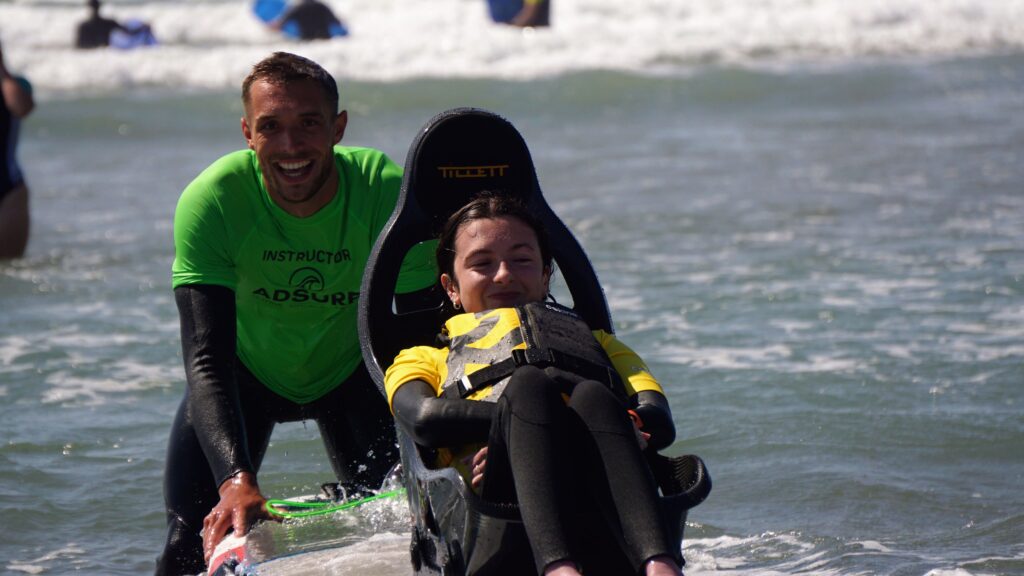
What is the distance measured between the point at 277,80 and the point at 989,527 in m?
2.75

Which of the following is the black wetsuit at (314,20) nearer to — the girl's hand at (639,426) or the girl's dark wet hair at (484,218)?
the girl's dark wet hair at (484,218)

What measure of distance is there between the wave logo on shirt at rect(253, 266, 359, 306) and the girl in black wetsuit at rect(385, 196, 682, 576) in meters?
0.71

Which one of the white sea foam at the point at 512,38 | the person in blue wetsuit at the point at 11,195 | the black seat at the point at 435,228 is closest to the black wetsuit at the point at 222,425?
the black seat at the point at 435,228

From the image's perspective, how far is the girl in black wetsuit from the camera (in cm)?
303

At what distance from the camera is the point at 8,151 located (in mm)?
9078

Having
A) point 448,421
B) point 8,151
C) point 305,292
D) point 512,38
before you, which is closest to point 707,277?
point 8,151

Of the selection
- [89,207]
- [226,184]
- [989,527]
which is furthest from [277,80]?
[89,207]

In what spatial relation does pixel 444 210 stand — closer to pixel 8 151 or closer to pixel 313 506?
pixel 313 506

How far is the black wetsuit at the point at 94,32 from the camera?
20078mm

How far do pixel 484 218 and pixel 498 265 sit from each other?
0.13 meters

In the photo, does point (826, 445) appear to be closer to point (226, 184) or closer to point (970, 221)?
point (226, 184)

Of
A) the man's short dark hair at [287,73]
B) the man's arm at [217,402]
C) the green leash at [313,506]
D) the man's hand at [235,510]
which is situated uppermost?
the man's short dark hair at [287,73]

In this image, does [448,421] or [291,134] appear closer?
[448,421]

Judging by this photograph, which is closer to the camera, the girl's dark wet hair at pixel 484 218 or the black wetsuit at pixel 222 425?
the girl's dark wet hair at pixel 484 218
